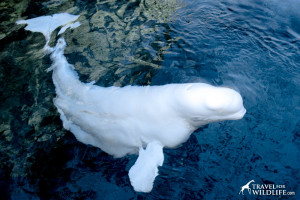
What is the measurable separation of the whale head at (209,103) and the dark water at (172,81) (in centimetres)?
75

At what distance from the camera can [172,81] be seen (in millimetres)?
4938

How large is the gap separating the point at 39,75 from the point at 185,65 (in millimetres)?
3467

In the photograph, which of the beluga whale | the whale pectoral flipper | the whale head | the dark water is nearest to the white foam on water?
the dark water

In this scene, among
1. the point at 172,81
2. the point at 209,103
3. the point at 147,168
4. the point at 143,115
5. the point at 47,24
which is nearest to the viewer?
the point at 209,103

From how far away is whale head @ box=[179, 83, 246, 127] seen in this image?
3258mm

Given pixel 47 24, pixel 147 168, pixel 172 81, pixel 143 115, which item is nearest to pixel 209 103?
pixel 143 115

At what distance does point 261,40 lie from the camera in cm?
592

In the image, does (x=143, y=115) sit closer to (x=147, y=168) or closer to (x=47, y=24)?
(x=147, y=168)

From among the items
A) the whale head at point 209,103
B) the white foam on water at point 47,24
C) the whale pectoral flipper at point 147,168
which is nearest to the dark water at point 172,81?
the white foam on water at point 47,24

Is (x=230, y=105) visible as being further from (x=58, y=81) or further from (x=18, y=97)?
(x=18, y=97)

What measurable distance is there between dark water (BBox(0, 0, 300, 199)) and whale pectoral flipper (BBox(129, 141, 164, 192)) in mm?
423

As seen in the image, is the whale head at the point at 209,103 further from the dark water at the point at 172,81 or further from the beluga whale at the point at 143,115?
the dark water at the point at 172,81

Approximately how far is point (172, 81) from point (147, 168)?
2.12m

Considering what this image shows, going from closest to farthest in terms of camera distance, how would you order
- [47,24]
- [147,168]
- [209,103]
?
1. [209,103]
2. [147,168]
3. [47,24]
